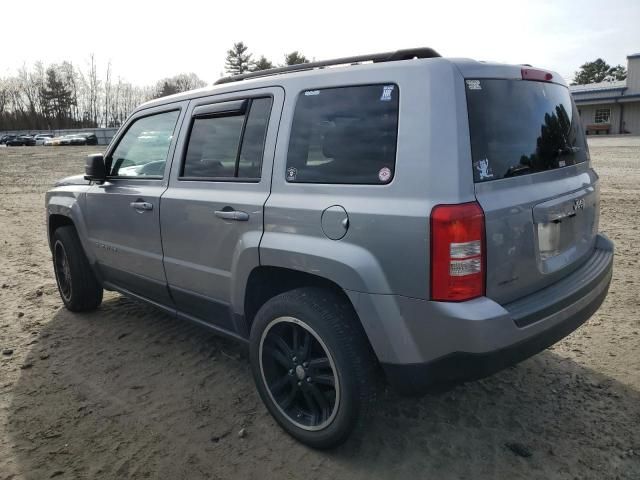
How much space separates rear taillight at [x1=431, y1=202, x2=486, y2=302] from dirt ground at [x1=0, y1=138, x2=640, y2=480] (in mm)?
991

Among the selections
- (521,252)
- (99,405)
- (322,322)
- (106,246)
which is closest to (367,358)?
(322,322)

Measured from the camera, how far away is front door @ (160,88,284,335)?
296 cm

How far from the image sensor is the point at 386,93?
2467mm

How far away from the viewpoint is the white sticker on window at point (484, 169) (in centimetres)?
233

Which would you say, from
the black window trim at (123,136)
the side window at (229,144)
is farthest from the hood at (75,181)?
the side window at (229,144)

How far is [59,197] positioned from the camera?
4.85 metres

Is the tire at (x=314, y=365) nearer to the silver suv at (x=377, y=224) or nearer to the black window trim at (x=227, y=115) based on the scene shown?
the silver suv at (x=377, y=224)

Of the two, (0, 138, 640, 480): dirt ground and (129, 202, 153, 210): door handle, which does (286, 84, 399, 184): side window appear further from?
(0, 138, 640, 480): dirt ground

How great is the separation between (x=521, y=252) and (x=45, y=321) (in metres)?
4.20

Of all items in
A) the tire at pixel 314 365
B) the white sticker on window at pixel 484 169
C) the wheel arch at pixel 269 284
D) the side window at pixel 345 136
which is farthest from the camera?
the wheel arch at pixel 269 284

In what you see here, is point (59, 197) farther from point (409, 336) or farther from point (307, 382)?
point (409, 336)

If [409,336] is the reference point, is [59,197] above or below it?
above

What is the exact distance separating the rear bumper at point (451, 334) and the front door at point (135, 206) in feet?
6.15

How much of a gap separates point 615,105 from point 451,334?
48.9m
